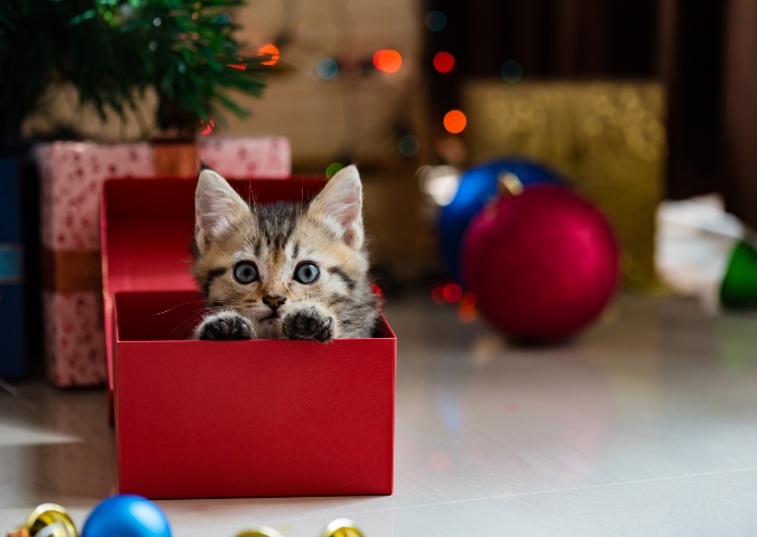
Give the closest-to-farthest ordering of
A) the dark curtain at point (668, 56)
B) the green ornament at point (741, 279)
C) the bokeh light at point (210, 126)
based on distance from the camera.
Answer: the bokeh light at point (210, 126) < the green ornament at point (741, 279) < the dark curtain at point (668, 56)

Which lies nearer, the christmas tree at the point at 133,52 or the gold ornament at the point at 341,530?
the gold ornament at the point at 341,530

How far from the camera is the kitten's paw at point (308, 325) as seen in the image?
1102 millimetres

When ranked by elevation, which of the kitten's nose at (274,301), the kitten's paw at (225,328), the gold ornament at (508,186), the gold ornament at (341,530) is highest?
the gold ornament at (508,186)

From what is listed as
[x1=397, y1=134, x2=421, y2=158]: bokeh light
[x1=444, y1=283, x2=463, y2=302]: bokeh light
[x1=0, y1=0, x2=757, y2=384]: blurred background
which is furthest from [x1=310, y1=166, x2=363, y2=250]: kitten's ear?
[x1=397, y1=134, x2=421, y2=158]: bokeh light

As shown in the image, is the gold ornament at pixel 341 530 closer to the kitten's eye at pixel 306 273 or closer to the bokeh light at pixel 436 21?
the kitten's eye at pixel 306 273

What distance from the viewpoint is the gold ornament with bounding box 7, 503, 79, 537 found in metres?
0.92

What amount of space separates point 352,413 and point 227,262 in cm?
25

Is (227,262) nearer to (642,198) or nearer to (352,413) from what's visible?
(352,413)

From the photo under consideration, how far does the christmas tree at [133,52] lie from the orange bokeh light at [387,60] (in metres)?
1.39

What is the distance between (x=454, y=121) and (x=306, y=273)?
1.92m

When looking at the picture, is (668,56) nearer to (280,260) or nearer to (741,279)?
(741,279)

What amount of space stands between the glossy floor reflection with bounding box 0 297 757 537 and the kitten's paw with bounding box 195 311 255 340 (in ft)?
0.67

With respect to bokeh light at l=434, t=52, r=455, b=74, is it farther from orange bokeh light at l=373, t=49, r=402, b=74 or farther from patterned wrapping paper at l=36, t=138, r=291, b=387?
patterned wrapping paper at l=36, t=138, r=291, b=387

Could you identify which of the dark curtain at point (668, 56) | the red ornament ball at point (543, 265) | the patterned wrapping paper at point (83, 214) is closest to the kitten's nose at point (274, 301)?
the patterned wrapping paper at point (83, 214)
